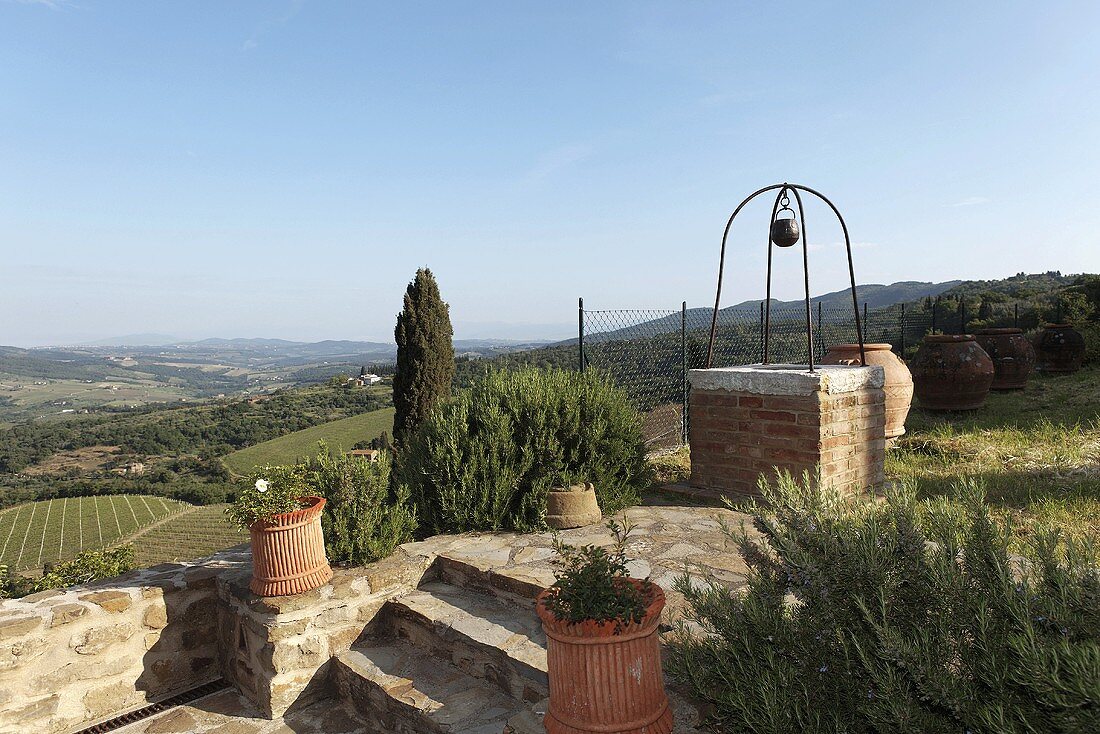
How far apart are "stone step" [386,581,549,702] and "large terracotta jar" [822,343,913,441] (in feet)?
12.3

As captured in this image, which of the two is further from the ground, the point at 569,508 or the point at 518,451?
the point at 518,451

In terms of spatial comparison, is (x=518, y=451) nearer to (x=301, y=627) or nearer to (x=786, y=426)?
(x=301, y=627)

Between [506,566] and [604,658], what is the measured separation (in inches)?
64.8

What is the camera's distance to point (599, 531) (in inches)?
166

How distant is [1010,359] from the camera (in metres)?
10.8

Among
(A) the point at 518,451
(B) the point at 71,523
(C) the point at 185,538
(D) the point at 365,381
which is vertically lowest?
(C) the point at 185,538

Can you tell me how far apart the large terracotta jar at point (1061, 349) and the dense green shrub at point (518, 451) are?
40.4ft

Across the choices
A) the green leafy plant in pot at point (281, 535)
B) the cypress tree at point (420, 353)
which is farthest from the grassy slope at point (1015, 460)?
the cypress tree at point (420, 353)

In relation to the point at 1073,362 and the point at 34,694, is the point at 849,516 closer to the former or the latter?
the point at 34,694

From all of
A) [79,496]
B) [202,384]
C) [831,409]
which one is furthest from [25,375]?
[831,409]

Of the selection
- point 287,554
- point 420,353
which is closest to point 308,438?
point 420,353

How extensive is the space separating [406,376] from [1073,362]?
13.5 m

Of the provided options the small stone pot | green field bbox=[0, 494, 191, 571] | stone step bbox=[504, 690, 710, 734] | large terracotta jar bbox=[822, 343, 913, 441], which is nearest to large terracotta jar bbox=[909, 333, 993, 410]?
large terracotta jar bbox=[822, 343, 913, 441]

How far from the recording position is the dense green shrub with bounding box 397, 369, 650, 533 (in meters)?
4.37
